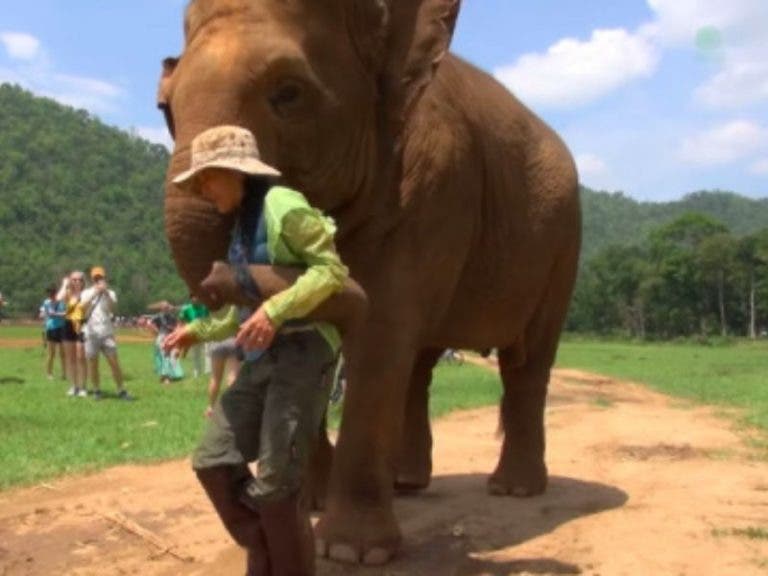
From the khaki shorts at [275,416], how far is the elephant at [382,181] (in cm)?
40

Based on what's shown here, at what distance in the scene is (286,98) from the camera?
166 inches

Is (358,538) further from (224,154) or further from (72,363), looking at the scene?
(72,363)

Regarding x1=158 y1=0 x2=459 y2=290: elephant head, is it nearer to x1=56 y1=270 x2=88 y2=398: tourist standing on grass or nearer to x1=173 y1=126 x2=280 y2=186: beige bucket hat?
x1=173 y1=126 x2=280 y2=186: beige bucket hat

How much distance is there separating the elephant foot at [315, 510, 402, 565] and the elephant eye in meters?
1.65

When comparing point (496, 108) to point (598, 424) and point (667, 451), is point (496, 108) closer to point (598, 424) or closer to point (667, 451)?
point (667, 451)

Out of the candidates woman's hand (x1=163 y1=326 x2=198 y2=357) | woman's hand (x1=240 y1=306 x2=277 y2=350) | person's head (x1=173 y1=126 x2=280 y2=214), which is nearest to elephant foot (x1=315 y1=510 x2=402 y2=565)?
woman's hand (x1=163 y1=326 x2=198 y2=357)

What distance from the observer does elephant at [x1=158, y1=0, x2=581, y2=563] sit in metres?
4.07

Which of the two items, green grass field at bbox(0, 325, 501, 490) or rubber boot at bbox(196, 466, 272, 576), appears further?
green grass field at bbox(0, 325, 501, 490)

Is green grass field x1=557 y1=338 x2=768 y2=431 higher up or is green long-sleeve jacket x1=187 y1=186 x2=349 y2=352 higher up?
green long-sleeve jacket x1=187 y1=186 x2=349 y2=352

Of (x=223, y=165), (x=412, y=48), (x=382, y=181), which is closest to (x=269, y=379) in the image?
(x=223, y=165)

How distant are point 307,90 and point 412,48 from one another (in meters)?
0.73

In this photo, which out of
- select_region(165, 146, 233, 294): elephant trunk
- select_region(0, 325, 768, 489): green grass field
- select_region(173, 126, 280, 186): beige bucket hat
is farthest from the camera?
select_region(0, 325, 768, 489): green grass field

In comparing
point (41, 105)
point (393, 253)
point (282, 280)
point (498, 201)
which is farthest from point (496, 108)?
point (41, 105)

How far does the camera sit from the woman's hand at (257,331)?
A: 10.9ft
